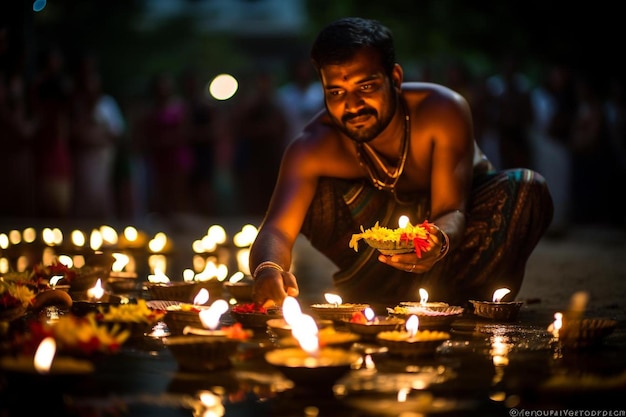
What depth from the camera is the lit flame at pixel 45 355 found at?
14.3 feet

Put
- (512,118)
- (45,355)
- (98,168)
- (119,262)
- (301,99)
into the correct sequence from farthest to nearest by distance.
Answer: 1. (98,168)
2. (301,99)
3. (512,118)
4. (119,262)
5. (45,355)

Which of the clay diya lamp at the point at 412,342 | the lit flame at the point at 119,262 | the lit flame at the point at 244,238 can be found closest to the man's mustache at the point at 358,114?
the clay diya lamp at the point at 412,342

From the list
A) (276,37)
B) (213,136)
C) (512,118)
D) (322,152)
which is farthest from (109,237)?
(276,37)

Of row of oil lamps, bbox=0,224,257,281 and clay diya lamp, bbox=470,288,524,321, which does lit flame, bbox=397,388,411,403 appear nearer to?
clay diya lamp, bbox=470,288,524,321

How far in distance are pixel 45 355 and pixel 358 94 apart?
315cm

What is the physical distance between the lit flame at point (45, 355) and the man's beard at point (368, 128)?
304 cm

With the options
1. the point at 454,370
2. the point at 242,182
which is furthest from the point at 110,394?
the point at 242,182

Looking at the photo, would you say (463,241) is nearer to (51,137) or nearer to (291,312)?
(291,312)

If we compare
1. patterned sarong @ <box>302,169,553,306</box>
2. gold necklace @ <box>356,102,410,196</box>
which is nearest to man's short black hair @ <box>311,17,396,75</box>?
gold necklace @ <box>356,102,410,196</box>

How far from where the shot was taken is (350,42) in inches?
273

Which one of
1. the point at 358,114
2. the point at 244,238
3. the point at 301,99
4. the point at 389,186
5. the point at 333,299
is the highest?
the point at 301,99

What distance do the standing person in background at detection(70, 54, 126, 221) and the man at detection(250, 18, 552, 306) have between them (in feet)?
31.4

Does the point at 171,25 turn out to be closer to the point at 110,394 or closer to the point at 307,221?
the point at 307,221

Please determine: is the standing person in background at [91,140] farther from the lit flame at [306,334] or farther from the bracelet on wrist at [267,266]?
the lit flame at [306,334]
